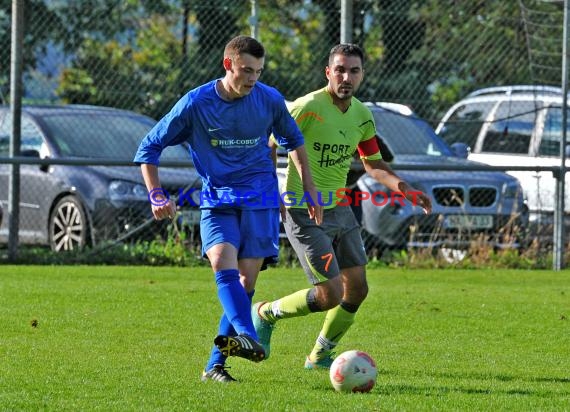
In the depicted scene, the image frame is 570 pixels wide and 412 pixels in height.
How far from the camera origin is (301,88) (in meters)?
16.0

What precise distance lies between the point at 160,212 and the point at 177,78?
28.3 feet

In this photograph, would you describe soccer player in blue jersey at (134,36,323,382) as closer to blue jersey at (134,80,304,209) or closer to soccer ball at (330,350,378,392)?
blue jersey at (134,80,304,209)

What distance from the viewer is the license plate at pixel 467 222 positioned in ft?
48.1

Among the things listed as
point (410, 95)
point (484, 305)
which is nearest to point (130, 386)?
point (484, 305)

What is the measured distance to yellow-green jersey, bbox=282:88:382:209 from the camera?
26.3 feet

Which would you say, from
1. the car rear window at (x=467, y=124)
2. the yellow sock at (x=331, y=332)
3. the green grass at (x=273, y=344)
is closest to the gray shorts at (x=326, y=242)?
the yellow sock at (x=331, y=332)

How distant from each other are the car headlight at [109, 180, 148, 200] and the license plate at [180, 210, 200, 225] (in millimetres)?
525

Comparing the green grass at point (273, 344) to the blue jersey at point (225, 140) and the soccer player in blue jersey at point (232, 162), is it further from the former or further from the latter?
the blue jersey at point (225, 140)

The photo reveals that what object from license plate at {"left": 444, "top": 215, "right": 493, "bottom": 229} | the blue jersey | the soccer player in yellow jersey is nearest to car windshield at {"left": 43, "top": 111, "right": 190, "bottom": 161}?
license plate at {"left": 444, "top": 215, "right": 493, "bottom": 229}

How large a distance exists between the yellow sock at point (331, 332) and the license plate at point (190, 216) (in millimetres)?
6220

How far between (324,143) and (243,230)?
1.12 meters

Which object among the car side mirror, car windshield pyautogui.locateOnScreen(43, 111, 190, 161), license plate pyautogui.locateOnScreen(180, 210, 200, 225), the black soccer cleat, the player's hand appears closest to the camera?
the black soccer cleat

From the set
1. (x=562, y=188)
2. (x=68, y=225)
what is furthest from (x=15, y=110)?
(x=562, y=188)

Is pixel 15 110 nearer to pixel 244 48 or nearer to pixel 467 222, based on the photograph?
pixel 467 222
